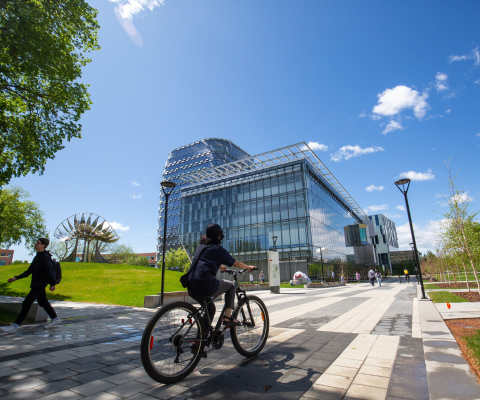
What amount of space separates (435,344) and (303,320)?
3473 millimetres

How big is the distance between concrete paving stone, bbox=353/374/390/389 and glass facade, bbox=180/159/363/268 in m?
38.0

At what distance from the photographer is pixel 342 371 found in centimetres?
322

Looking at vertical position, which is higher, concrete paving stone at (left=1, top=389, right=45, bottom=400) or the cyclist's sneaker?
the cyclist's sneaker

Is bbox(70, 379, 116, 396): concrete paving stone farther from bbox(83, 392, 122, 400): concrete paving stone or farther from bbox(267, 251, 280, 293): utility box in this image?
bbox(267, 251, 280, 293): utility box

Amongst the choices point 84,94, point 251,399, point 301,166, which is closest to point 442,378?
point 251,399

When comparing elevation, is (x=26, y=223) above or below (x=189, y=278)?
above

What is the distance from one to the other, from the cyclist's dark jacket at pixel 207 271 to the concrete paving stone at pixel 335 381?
60.9 inches

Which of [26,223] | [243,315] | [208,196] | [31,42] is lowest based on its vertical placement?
[243,315]

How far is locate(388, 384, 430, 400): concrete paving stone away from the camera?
8.16 ft

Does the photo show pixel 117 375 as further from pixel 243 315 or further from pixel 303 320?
pixel 303 320

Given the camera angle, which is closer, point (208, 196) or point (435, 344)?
point (435, 344)

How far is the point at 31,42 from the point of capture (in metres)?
9.41

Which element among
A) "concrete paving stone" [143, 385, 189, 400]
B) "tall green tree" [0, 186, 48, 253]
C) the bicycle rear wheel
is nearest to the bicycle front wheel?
the bicycle rear wheel

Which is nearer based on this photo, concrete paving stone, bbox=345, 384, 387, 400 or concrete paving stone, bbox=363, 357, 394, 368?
concrete paving stone, bbox=345, 384, 387, 400
